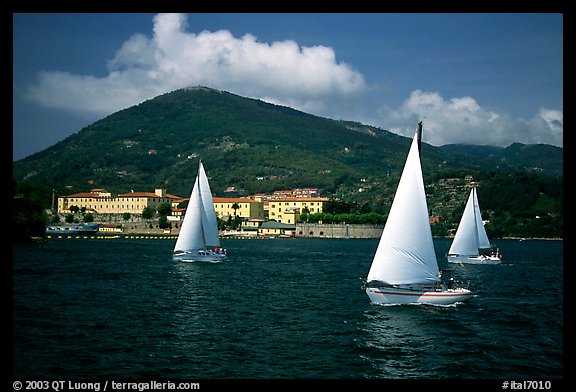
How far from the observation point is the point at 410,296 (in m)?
28.9

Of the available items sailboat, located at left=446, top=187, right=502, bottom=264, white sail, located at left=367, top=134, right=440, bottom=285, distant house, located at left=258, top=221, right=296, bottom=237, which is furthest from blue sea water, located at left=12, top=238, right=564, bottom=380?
distant house, located at left=258, top=221, right=296, bottom=237

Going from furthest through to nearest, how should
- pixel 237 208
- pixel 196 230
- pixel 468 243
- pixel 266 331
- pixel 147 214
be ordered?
pixel 237 208, pixel 147 214, pixel 468 243, pixel 196 230, pixel 266 331

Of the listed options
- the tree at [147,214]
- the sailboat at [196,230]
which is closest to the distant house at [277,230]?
the tree at [147,214]

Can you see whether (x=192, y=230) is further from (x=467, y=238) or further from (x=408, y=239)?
(x=408, y=239)

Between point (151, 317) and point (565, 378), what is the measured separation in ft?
62.0

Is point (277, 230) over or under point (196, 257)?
over

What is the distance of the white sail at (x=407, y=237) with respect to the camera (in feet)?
89.6

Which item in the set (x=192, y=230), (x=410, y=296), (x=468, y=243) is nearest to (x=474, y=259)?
(x=468, y=243)

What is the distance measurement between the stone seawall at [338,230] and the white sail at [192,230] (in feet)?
296

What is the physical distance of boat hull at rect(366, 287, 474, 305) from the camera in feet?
94.7

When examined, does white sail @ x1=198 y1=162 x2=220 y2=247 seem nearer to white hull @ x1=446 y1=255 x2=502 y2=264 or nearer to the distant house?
white hull @ x1=446 y1=255 x2=502 y2=264

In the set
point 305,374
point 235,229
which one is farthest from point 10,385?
point 235,229

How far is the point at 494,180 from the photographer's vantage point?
19250 centimetres

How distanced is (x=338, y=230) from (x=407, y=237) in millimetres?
120387
